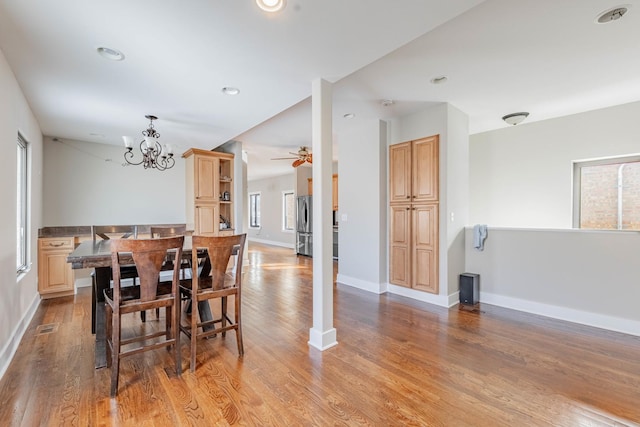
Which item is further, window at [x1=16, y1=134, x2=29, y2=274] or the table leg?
window at [x1=16, y1=134, x2=29, y2=274]

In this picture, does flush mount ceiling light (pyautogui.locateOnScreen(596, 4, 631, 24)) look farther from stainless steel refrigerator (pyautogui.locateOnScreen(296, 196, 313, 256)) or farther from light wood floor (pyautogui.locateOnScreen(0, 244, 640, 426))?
stainless steel refrigerator (pyautogui.locateOnScreen(296, 196, 313, 256))

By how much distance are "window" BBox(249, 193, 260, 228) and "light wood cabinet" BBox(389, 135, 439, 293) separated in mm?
7862

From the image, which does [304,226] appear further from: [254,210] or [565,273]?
[565,273]

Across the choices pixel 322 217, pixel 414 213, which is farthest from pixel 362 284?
pixel 322 217

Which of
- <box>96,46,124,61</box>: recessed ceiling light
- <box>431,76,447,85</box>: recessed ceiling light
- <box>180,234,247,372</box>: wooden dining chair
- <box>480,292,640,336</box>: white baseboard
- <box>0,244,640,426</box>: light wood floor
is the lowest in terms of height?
<box>0,244,640,426</box>: light wood floor

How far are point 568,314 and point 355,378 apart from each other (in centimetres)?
269

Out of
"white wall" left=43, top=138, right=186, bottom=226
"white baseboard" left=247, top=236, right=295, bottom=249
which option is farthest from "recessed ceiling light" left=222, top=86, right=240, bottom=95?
"white baseboard" left=247, top=236, right=295, bottom=249

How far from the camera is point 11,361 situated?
7.52ft

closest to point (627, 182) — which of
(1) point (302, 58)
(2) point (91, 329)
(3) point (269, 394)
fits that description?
(1) point (302, 58)

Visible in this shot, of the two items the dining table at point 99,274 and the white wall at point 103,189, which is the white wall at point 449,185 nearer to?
the dining table at point 99,274

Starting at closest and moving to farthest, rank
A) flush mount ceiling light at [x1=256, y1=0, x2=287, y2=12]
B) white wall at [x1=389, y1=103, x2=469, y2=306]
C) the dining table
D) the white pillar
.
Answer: flush mount ceiling light at [x1=256, y1=0, x2=287, y2=12], the dining table, the white pillar, white wall at [x1=389, y1=103, x2=469, y2=306]

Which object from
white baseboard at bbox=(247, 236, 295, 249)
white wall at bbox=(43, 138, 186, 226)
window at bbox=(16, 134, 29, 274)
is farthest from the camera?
white baseboard at bbox=(247, 236, 295, 249)

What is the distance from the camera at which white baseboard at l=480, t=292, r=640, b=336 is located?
9.39 ft

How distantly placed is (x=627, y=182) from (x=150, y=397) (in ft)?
18.3
